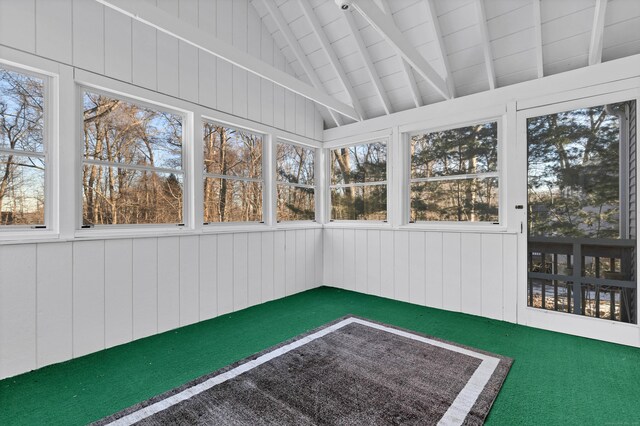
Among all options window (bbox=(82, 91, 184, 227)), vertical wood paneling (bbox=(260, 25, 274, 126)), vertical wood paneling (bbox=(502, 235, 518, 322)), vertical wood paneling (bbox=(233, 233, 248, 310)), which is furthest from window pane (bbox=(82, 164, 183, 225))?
vertical wood paneling (bbox=(502, 235, 518, 322))

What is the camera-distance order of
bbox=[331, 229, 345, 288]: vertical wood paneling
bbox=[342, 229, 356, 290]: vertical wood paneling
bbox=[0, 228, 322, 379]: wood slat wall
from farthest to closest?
bbox=[331, 229, 345, 288]: vertical wood paneling → bbox=[342, 229, 356, 290]: vertical wood paneling → bbox=[0, 228, 322, 379]: wood slat wall

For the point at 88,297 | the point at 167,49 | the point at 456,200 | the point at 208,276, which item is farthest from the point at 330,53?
the point at 88,297

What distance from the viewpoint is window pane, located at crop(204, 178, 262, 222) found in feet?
11.5

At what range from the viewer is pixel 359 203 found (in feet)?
15.2

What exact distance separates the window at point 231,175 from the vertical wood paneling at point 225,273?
0.28 metres

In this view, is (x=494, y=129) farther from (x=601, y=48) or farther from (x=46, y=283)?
(x=46, y=283)

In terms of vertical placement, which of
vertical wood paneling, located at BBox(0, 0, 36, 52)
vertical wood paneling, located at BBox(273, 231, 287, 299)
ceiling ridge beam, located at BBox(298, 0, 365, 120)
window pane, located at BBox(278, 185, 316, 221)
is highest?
ceiling ridge beam, located at BBox(298, 0, 365, 120)

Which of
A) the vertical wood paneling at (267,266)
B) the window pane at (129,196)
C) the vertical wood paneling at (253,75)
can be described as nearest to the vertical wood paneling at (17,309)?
the window pane at (129,196)

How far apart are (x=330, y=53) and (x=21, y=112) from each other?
10.2 feet

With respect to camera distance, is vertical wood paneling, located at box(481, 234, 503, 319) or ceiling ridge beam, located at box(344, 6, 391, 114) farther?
ceiling ridge beam, located at box(344, 6, 391, 114)

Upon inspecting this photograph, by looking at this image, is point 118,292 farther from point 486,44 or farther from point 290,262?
point 486,44

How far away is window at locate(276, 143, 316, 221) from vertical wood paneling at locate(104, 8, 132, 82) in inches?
78.6

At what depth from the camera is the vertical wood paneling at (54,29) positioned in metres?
2.30

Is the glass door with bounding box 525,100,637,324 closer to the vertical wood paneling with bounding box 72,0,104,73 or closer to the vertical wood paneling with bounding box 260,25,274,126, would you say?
the vertical wood paneling with bounding box 260,25,274,126
